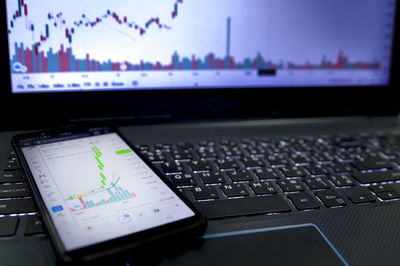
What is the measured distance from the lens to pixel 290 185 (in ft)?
1.58

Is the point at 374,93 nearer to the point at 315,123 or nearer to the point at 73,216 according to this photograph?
the point at 315,123

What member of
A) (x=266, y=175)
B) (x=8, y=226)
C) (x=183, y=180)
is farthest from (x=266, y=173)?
(x=8, y=226)

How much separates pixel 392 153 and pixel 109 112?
47 centimetres

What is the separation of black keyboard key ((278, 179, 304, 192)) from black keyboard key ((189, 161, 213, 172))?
0.10 meters

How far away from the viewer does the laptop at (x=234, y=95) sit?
1.53 ft

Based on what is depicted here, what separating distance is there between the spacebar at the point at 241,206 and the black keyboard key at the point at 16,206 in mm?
187

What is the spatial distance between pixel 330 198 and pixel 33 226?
34cm

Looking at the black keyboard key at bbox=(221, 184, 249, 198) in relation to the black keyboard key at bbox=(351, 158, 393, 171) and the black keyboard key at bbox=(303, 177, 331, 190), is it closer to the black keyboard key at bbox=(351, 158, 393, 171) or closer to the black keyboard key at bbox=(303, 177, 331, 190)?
the black keyboard key at bbox=(303, 177, 331, 190)

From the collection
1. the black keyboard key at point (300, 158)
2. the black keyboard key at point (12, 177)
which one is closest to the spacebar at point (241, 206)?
the black keyboard key at point (300, 158)

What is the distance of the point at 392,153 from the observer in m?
0.60

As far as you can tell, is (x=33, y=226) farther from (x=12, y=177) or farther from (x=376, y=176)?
(x=376, y=176)

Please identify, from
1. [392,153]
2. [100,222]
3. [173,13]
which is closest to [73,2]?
[173,13]

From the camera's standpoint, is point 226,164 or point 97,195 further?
point 226,164

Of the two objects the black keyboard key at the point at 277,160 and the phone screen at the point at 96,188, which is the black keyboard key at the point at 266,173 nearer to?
the black keyboard key at the point at 277,160
